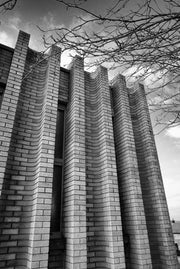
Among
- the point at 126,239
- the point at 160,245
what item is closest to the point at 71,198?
the point at 126,239

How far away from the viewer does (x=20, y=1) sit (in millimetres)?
2148

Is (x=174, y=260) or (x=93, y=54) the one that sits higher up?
(x=93, y=54)

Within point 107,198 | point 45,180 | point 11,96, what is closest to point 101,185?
point 107,198

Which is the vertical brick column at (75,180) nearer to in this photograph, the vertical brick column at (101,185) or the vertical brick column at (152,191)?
the vertical brick column at (101,185)

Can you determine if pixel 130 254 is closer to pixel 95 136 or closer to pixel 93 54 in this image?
pixel 95 136

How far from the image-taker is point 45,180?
3.02 metres

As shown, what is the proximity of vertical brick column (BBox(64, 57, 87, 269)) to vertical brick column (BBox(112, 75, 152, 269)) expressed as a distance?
110 cm

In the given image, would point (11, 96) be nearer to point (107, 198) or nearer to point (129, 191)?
point (107, 198)

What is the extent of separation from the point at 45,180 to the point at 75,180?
21.0 inches

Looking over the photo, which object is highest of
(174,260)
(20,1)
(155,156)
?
(20,1)

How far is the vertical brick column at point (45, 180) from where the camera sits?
2.56 m

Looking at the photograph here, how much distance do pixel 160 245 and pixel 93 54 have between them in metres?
3.90

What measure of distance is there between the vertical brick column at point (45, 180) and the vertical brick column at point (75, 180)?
0.39 metres

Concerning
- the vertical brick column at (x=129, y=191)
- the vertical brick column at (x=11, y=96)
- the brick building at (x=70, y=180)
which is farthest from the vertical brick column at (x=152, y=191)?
the vertical brick column at (x=11, y=96)
